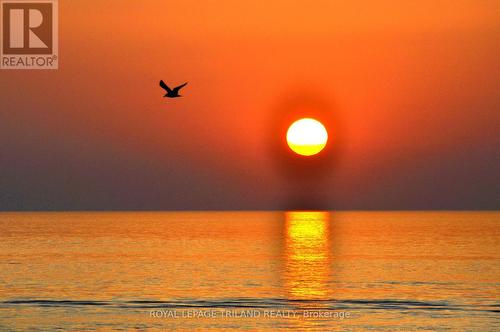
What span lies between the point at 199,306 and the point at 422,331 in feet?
51.5

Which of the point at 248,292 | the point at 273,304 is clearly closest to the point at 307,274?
the point at 248,292

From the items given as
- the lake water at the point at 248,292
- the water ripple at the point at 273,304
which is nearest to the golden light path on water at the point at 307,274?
the lake water at the point at 248,292

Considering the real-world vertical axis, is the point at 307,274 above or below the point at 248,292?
above

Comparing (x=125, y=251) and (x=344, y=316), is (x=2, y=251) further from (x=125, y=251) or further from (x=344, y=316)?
(x=344, y=316)

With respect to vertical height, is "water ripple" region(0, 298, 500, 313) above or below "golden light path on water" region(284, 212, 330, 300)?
below

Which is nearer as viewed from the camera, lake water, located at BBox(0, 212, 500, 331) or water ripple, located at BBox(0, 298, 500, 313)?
lake water, located at BBox(0, 212, 500, 331)

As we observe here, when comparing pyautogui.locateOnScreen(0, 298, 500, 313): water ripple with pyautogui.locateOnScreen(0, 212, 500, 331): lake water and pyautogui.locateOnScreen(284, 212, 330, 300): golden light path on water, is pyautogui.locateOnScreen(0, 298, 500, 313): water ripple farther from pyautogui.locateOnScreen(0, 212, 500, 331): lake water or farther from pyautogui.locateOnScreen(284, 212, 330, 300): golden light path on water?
pyautogui.locateOnScreen(284, 212, 330, 300): golden light path on water

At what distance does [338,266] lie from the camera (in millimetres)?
96188

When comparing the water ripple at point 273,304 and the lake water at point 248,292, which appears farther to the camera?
the water ripple at point 273,304

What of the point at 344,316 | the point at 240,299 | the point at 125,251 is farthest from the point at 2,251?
the point at 344,316

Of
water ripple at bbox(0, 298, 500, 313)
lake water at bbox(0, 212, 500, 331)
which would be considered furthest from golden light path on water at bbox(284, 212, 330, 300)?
water ripple at bbox(0, 298, 500, 313)

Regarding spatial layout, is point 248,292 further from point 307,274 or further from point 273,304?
point 307,274

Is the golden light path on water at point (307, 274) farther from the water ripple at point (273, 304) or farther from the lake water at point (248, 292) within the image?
the water ripple at point (273, 304)

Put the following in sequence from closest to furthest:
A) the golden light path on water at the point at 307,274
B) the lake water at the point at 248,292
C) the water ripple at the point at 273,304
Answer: the lake water at the point at 248,292
the water ripple at the point at 273,304
the golden light path on water at the point at 307,274
